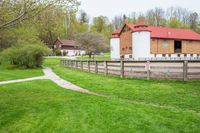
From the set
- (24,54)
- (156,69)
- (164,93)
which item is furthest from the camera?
(24,54)

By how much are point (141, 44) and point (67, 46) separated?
4345 cm

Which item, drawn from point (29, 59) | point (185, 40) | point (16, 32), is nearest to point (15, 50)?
point (29, 59)

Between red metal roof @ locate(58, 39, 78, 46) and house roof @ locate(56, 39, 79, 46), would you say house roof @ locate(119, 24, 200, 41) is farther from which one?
red metal roof @ locate(58, 39, 78, 46)

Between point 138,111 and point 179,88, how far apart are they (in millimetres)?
3654

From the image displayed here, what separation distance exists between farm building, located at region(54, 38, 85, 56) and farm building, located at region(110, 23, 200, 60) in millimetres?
30581

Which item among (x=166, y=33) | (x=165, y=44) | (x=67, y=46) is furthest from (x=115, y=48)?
(x=67, y=46)

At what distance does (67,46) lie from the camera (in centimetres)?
8450

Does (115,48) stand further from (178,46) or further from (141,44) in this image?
(178,46)

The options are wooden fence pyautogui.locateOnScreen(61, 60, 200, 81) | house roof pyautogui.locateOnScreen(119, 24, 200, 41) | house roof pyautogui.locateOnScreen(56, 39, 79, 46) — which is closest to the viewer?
wooden fence pyautogui.locateOnScreen(61, 60, 200, 81)

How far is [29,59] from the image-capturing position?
30.6 m

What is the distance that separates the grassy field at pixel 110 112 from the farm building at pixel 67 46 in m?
72.3

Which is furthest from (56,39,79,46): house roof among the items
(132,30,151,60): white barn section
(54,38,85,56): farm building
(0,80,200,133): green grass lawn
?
(0,80,200,133): green grass lawn

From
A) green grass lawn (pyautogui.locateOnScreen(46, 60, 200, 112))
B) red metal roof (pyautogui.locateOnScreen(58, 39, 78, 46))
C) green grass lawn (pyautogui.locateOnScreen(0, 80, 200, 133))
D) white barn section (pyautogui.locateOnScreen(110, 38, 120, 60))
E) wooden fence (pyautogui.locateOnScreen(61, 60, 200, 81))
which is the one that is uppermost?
red metal roof (pyautogui.locateOnScreen(58, 39, 78, 46))

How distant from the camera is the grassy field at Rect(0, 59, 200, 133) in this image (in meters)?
5.56
